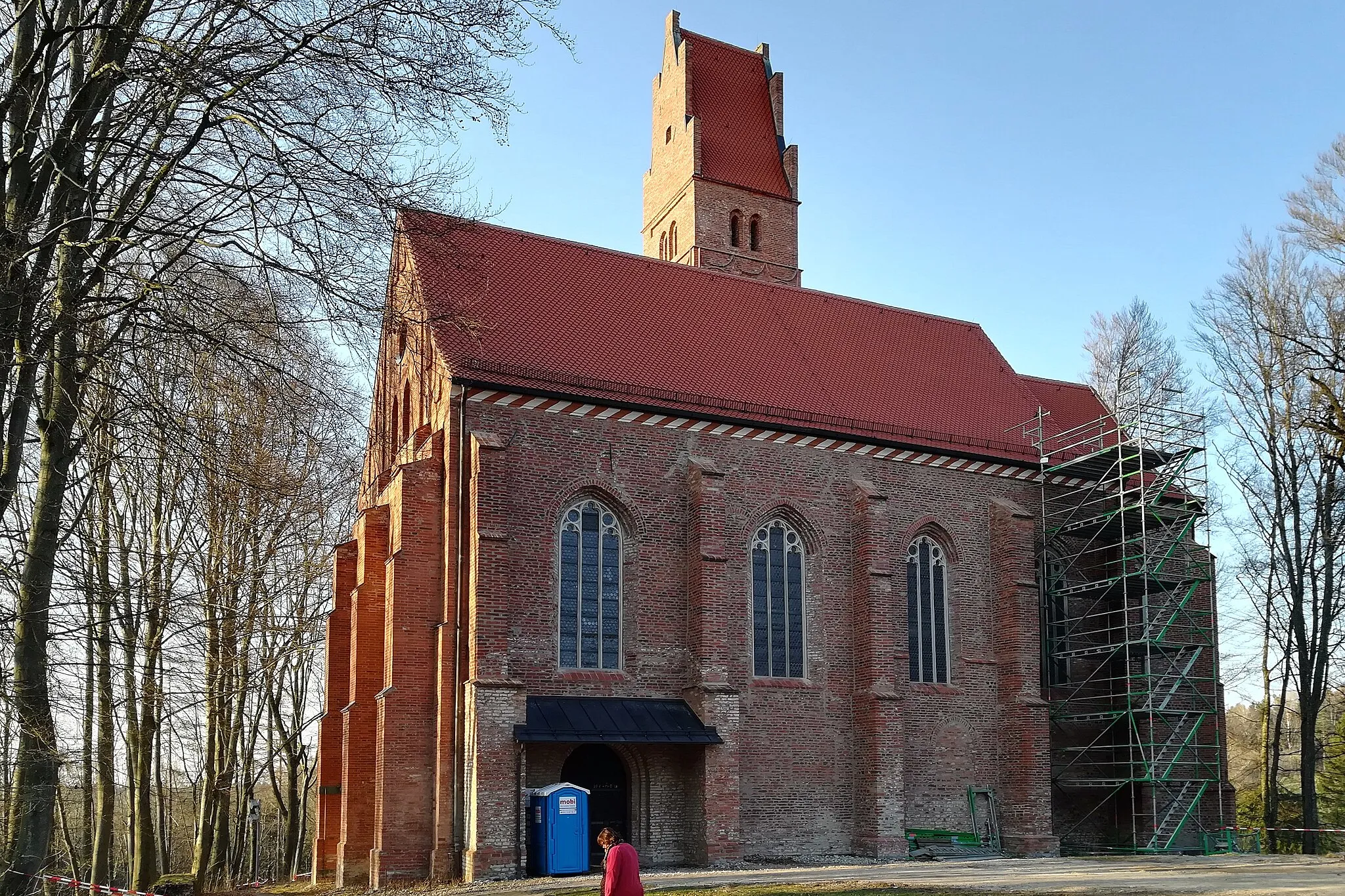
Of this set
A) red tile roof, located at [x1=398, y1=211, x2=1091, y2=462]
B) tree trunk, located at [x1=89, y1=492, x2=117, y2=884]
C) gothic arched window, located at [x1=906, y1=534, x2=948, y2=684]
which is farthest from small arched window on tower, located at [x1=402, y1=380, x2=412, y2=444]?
gothic arched window, located at [x1=906, y1=534, x2=948, y2=684]

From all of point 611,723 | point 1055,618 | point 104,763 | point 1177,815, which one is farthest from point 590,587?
point 1177,815

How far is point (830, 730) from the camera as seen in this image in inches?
870

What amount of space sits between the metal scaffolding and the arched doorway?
9197mm

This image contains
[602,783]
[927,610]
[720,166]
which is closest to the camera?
[602,783]

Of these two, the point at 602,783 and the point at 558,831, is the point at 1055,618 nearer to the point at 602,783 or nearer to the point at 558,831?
the point at 602,783

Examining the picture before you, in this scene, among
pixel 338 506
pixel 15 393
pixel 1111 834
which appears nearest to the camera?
pixel 15 393

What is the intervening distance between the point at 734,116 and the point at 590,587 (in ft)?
60.3

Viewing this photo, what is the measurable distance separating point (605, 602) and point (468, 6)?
13.3 metres

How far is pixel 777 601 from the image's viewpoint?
22.5 metres

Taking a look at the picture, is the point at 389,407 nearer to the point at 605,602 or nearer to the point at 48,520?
the point at 605,602

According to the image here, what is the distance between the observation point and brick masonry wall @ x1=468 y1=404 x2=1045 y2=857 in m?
20.0

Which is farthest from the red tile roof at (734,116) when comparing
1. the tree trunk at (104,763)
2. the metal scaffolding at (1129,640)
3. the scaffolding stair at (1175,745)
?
the tree trunk at (104,763)

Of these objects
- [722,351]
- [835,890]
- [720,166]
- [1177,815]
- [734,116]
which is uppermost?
[734,116]

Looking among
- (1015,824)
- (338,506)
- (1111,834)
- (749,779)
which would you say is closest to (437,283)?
(749,779)
